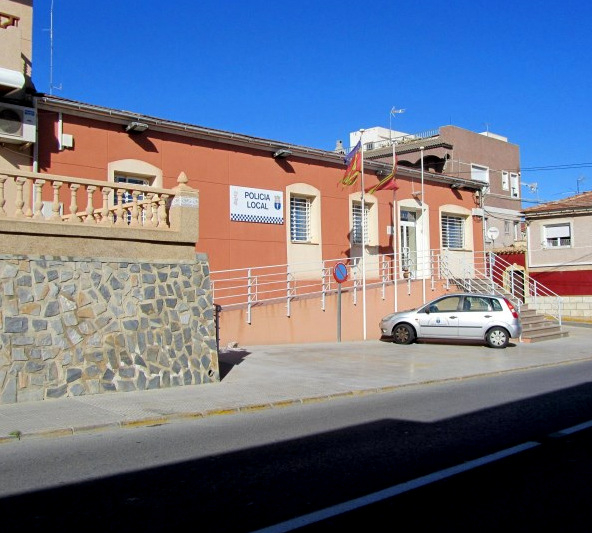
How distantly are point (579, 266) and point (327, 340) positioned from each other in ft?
59.2

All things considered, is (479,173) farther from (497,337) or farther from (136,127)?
(136,127)

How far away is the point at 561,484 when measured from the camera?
18.3ft

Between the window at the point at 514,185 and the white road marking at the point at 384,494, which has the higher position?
the window at the point at 514,185

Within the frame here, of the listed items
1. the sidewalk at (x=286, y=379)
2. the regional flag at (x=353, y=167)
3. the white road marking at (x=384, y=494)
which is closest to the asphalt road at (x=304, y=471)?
the white road marking at (x=384, y=494)

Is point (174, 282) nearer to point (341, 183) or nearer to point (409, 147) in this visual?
point (341, 183)

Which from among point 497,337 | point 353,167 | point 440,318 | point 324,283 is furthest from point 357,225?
point 497,337

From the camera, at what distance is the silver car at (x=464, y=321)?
18297mm

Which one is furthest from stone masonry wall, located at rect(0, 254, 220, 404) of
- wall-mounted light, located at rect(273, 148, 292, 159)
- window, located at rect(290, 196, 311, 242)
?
window, located at rect(290, 196, 311, 242)

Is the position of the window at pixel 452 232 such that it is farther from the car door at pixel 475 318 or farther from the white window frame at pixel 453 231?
the car door at pixel 475 318

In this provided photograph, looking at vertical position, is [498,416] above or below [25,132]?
below

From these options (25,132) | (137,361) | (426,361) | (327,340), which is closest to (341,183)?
(327,340)

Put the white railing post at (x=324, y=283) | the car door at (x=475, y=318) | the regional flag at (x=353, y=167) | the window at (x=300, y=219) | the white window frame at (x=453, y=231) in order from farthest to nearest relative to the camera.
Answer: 1. the white window frame at (x=453, y=231)
2. the window at (x=300, y=219)
3. the regional flag at (x=353, y=167)
4. the white railing post at (x=324, y=283)
5. the car door at (x=475, y=318)

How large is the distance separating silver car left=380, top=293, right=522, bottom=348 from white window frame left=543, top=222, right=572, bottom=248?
631 inches

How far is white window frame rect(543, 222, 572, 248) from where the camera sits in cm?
3262
